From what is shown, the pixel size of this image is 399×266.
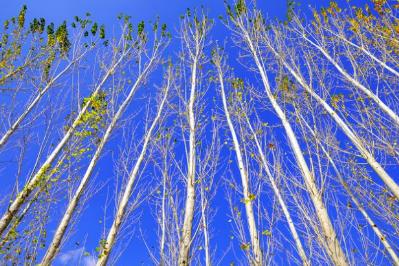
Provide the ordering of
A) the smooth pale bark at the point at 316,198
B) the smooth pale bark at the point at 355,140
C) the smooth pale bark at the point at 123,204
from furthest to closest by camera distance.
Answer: the smooth pale bark at the point at 123,204 < the smooth pale bark at the point at 355,140 < the smooth pale bark at the point at 316,198

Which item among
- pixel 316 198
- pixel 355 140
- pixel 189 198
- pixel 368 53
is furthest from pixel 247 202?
pixel 368 53

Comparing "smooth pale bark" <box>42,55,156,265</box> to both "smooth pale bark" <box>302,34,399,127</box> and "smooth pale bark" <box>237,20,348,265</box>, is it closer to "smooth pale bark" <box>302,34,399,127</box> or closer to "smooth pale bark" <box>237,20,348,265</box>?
"smooth pale bark" <box>237,20,348,265</box>

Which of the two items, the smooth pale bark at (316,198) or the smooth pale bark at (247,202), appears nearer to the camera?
the smooth pale bark at (316,198)

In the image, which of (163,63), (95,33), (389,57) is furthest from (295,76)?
(95,33)

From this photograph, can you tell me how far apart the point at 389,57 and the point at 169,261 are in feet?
17.8

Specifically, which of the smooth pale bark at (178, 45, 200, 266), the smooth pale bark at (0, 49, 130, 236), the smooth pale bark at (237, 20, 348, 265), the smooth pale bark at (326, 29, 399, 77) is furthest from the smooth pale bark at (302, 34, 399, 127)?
the smooth pale bark at (0, 49, 130, 236)

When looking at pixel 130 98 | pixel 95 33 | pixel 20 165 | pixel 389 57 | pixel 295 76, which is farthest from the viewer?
pixel 95 33

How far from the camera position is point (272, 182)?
613 cm

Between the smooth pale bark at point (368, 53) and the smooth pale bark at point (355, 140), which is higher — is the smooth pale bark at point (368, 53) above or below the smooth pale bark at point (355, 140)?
above

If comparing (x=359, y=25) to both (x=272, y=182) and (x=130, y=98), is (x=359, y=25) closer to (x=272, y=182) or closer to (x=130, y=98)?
(x=272, y=182)

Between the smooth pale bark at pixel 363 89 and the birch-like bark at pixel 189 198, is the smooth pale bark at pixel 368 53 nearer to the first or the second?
the smooth pale bark at pixel 363 89

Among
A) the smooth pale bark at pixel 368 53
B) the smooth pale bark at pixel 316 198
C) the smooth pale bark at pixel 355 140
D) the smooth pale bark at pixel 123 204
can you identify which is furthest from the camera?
the smooth pale bark at pixel 368 53

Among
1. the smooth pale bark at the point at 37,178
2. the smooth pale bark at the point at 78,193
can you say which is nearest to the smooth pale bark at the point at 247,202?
the smooth pale bark at the point at 78,193

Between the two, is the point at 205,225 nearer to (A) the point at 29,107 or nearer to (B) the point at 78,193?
(B) the point at 78,193
